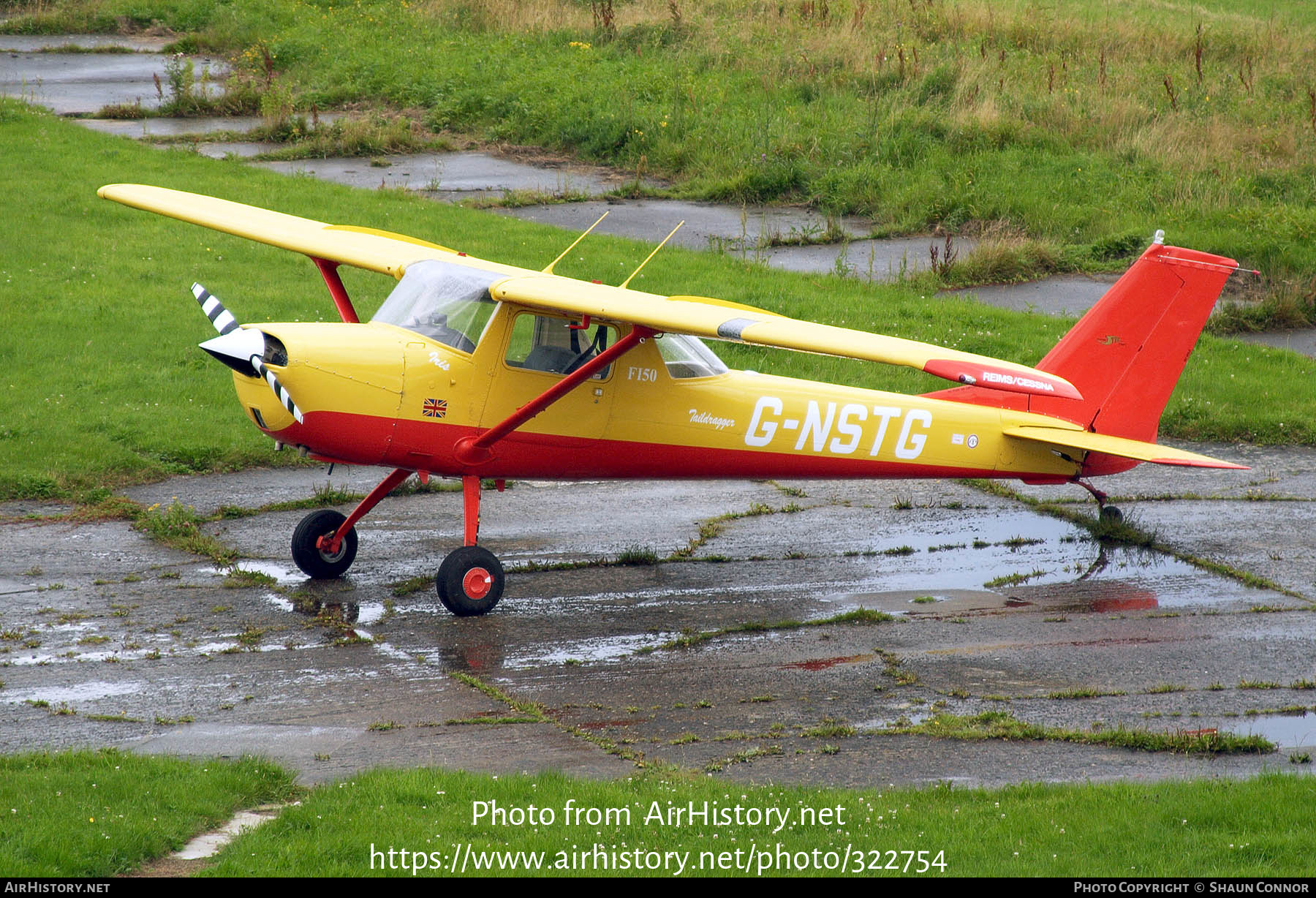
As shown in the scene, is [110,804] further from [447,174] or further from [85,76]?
[85,76]

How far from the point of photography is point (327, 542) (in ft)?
35.5

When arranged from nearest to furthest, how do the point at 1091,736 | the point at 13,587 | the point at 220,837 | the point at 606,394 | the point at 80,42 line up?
the point at 220,837
the point at 1091,736
the point at 13,587
the point at 606,394
the point at 80,42

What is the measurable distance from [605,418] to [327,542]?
2529mm

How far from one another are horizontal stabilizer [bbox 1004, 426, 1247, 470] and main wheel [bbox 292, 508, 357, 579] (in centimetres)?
573

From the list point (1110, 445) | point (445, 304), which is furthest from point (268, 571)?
point (1110, 445)

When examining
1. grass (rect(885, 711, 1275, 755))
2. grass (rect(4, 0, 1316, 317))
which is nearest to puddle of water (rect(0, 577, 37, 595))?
grass (rect(885, 711, 1275, 755))

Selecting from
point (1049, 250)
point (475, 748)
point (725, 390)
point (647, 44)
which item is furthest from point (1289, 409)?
point (647, 44)

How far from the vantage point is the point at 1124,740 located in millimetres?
7898

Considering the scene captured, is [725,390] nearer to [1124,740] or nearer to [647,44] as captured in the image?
[1124,740]

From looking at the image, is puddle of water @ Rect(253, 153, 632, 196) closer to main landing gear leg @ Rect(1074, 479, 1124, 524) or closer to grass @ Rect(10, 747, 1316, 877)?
main landing gear leg @ Rect(1074, 479, 1124, 524)

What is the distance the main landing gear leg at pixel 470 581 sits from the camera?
994 cm

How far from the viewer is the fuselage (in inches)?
385

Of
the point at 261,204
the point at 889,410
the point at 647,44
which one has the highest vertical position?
the point at 647,44
